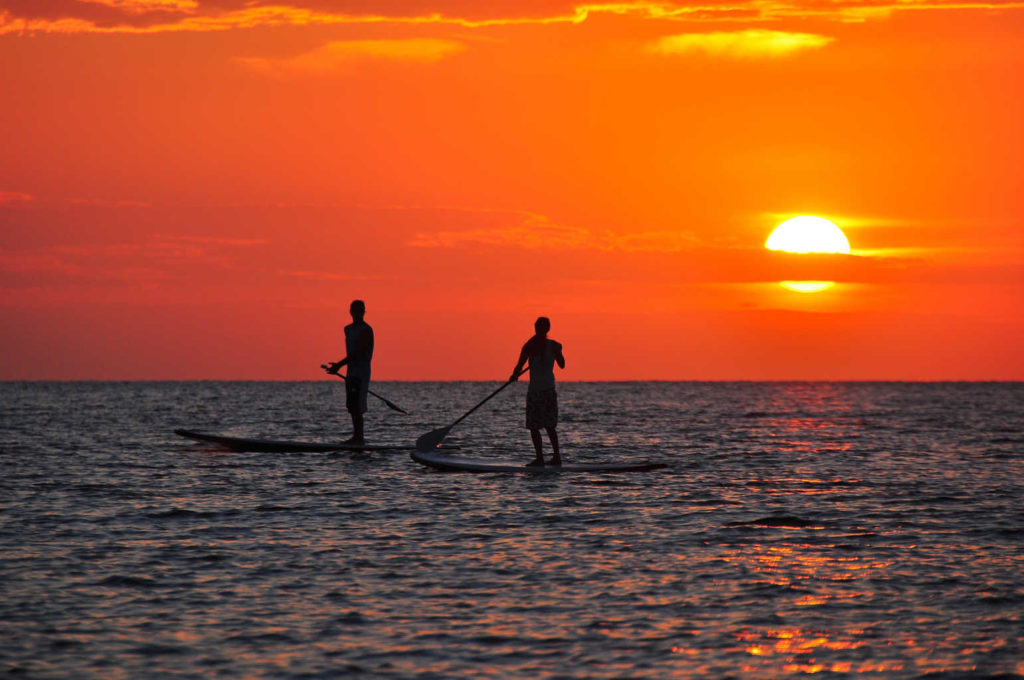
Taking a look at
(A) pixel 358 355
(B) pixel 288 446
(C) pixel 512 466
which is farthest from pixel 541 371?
(B) pixel 288 446

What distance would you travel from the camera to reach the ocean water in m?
9.70

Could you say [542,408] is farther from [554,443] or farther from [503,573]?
[503,573]

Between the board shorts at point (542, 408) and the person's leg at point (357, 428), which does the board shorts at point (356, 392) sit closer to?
the person's leg at point (357, 428)

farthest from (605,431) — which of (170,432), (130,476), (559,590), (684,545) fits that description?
(559,590)

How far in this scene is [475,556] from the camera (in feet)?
45.4

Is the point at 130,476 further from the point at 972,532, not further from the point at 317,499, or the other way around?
the point at 972,532

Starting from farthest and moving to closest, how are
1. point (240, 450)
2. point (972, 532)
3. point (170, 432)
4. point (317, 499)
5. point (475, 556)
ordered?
1. point (170, 432)
2. point (240, 450)
3. point (317, 499)
4. point (972, 532)
5. point (475, 556)

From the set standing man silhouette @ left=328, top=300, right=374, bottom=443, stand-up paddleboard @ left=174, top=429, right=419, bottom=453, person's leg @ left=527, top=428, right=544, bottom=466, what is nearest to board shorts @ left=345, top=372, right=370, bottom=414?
standing man silhouette @ left=328, top=300, right=374, bottom=443

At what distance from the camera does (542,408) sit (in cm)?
2105

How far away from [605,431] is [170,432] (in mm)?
14310

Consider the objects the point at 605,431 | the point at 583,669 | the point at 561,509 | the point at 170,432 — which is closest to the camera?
the point at 583,669

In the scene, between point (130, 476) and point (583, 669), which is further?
point (130, 476)

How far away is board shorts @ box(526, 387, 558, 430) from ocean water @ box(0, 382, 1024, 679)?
1.17 metres

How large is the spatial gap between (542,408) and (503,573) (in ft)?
27.2
